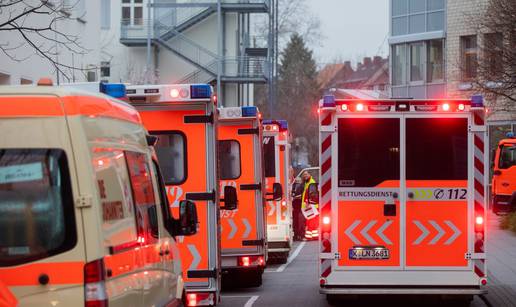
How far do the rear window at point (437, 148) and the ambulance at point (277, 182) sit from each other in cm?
825

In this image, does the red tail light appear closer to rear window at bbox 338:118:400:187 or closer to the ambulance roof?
rear window at bbox 338:118:400:187

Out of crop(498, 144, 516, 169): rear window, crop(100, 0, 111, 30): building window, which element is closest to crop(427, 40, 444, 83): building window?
crop(498, 144, 516, 169): rear window

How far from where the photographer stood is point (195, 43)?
52000 millimetres

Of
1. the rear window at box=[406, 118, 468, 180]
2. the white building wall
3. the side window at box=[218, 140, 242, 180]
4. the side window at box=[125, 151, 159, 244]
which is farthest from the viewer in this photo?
the white building wall

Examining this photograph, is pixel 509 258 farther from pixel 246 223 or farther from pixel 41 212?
pixel 41 212

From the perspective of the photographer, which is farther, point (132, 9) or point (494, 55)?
point (132, 9)

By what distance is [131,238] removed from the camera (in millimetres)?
6695

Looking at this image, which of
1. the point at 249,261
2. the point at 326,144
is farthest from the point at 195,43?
the point at 326,144

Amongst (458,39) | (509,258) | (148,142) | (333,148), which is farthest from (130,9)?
(148,142)

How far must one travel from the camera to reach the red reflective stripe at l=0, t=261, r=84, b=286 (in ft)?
19.0

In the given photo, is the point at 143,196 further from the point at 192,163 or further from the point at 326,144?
the point at 326,144

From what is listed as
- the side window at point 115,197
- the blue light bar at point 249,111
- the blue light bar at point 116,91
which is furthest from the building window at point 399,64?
the side window at point 115,197

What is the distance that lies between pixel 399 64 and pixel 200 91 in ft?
118

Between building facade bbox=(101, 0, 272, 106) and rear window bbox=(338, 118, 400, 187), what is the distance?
37446 millimetres
